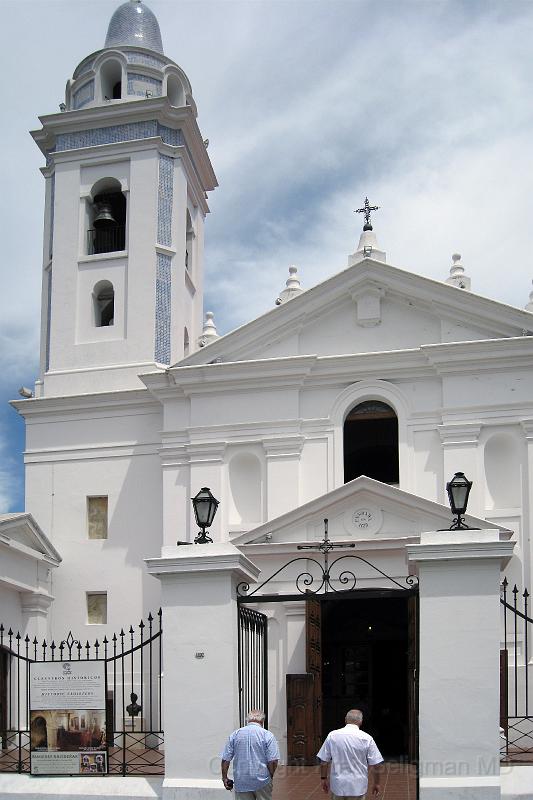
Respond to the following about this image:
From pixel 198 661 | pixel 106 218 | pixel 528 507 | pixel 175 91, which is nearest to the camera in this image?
pixel 198 661

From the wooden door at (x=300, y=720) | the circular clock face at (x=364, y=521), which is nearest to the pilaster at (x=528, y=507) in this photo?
the circular clock face at (x=364, y=521)

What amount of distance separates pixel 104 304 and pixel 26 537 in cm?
646

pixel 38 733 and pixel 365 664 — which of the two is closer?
pixel 38 733

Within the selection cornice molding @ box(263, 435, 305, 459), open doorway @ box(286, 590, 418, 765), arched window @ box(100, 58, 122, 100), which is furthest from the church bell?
open doorway @ box(286, 590, 418, 765)

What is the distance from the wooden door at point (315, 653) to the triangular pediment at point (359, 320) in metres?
5.85

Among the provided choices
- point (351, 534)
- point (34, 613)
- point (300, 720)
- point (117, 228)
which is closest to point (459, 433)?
point (351, 534)

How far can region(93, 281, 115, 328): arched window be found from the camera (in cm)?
2553

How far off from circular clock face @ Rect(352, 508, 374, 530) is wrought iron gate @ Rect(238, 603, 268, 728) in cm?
664

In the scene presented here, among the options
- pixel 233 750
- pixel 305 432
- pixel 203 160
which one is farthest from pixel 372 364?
pixel 233 750

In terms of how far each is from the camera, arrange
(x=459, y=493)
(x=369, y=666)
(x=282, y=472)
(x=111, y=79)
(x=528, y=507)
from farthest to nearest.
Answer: (x=111, y=79) < (x=282, y=472) < (x=528, y=507) < (x=369, y=666) < (x=459, y=493)

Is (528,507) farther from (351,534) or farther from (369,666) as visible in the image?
(369,666)

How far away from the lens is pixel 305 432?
22.1 meters

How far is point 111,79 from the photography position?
27562 millimetres

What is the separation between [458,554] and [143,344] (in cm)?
1472
